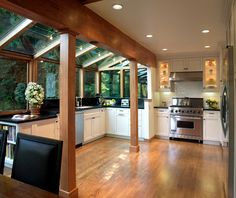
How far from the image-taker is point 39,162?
1.35 metres

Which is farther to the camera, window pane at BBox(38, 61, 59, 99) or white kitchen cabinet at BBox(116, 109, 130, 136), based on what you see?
white kitchen cabinet at BBox(116, 109, 130, 136)

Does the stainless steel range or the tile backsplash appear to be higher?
the tile backsplash

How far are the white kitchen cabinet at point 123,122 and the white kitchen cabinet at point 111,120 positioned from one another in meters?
0.10

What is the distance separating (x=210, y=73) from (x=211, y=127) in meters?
1.46

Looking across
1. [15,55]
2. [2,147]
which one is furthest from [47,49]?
[2,147]

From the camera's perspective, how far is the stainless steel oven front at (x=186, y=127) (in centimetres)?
525

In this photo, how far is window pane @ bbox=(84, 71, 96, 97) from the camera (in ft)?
19.8

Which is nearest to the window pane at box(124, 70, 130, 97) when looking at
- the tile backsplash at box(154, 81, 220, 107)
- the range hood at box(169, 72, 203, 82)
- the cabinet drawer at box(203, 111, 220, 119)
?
the tile backsplash at box(154, 81, 220, 107)

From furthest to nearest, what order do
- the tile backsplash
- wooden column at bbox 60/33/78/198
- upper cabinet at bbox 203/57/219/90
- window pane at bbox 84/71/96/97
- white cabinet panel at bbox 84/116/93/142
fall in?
1. window pane at bbox 84/71/96/97
2. the tile backsplash
3. upper cabinet at bbox 203/57/219/90
4. white cabinet panel at bbox 84/116/93/142
5. wooden column at bbox 60/33/78/198

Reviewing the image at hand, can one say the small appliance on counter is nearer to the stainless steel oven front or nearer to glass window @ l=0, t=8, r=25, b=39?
the stainless steel oven front

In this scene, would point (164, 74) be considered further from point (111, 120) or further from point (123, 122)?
point (111, 120)

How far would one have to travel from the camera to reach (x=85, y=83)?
19.8 feet

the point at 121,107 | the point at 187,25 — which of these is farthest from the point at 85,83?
the point at 187,25

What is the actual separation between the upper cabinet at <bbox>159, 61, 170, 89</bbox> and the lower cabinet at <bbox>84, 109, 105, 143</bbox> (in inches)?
76.3
